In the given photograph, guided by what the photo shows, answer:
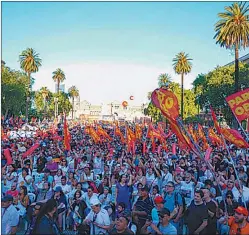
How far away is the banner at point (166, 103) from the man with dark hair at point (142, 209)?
2.14 m

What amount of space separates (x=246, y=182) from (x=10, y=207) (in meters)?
6.23

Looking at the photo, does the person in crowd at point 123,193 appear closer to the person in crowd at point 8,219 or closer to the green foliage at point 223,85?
the person in crowd at point 8,219

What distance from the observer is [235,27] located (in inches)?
1334

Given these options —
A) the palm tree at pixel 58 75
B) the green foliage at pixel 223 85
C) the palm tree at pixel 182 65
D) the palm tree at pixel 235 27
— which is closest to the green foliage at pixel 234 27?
the palm tree at pixel 235 27

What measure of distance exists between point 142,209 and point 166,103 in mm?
2837

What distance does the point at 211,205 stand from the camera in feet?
20.6

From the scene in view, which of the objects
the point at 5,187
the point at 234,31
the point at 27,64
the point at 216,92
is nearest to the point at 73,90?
the point at 27,64

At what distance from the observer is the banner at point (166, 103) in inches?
338

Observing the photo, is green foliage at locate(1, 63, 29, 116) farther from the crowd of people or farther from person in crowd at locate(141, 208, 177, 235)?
person in crowd at locate(141, 208, 177, 235)

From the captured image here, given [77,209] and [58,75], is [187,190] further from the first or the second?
[58,75]

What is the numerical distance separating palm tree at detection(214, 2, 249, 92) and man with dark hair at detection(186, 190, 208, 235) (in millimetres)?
28964

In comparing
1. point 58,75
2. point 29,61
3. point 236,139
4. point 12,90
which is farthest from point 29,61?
point 236,139

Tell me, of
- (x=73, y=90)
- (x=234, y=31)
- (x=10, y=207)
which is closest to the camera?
(x=10, y=207)

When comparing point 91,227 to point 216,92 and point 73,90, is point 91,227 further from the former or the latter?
point 73,90
